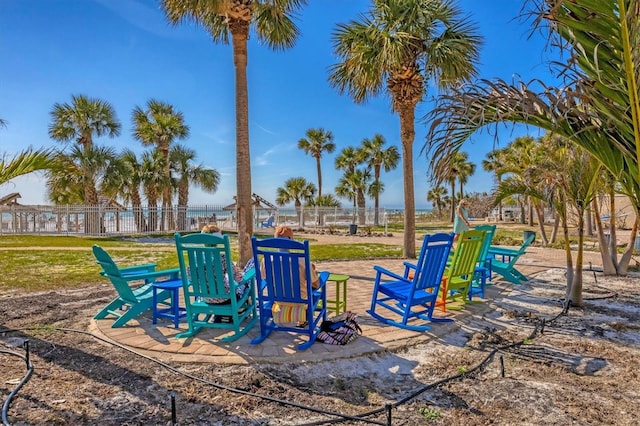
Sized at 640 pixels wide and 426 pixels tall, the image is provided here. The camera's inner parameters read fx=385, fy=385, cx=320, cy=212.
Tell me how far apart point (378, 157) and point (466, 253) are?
102 ft

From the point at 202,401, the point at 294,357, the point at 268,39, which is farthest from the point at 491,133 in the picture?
the point at 268,39

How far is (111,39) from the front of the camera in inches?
374

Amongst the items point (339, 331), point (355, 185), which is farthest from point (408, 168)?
point (355, 185)

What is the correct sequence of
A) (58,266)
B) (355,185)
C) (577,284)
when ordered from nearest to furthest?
1. (577,284)
2. (58,266)
3. (355,185)

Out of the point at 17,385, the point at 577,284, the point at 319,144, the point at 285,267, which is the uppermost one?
the point at 319,144

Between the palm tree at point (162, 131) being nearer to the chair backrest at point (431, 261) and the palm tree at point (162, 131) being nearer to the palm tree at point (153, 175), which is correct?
the palm tree at point (153, 175)

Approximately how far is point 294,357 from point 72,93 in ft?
84.6

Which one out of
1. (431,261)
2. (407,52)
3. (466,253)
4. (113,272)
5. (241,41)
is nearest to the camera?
(113,272)

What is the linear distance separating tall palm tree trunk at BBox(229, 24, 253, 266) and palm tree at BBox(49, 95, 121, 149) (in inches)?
779

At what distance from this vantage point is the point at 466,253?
510 cm

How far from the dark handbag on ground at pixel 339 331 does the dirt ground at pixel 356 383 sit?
35 cm

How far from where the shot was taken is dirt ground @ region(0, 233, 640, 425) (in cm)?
261

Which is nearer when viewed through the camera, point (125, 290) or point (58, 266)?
point (125, 290)

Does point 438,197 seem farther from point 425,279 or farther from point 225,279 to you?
point 225,279
